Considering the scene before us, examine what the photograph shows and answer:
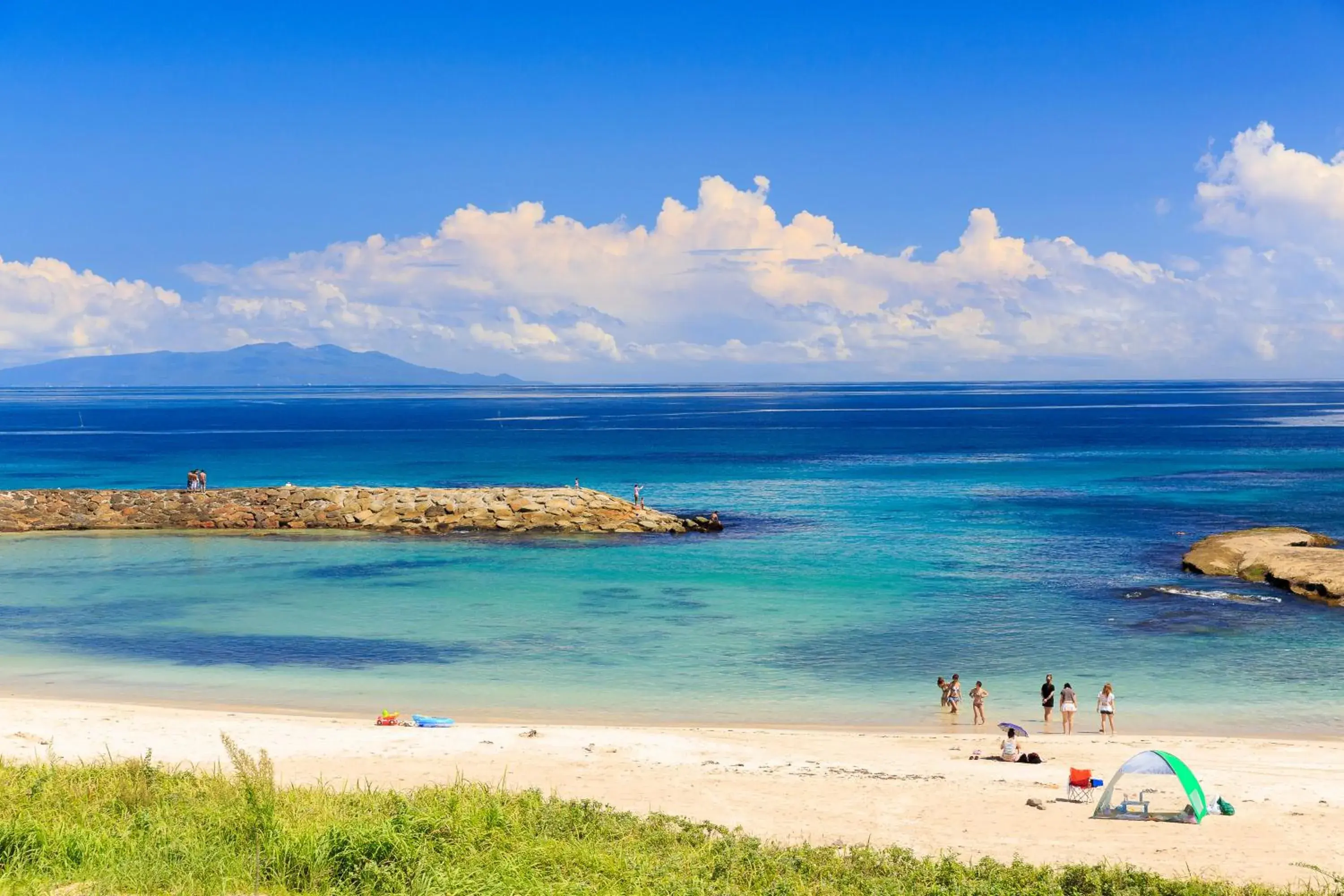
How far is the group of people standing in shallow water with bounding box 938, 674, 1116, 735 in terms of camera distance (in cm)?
2423

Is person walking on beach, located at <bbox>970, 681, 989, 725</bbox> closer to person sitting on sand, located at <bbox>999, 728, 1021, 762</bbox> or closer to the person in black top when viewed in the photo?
the person in black top

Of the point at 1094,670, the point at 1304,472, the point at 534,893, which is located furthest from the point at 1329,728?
the point at 1304,472

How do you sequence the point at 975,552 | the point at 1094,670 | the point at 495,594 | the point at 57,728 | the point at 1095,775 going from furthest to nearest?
the point at 975,552, the point at 495,594, the point at 1094,670, the point at 57,728, the point at 1095,775

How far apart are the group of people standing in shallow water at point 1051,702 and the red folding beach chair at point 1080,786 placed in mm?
5873

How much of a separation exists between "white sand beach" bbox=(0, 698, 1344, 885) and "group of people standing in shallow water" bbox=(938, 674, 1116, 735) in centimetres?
53

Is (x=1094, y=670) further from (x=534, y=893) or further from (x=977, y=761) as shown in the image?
(x=534, y=893)

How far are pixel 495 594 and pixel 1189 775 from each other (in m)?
26.5

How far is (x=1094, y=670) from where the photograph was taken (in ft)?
94.5

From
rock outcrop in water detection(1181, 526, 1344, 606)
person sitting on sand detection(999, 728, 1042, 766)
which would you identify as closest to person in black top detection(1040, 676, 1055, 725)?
person sitting on sand detection(999, 728, 1042, 766)

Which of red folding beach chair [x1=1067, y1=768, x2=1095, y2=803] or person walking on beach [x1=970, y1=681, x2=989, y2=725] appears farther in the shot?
person walking on beach [x1=970, y1=681, x2=989, y2=725]

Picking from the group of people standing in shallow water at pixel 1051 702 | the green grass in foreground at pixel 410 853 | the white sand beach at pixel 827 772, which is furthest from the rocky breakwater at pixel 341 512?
the green grass in foreground at pixel 410 853

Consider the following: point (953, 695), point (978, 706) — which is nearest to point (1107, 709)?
point (978, 706)

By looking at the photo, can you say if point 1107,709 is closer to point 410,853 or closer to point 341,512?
point 410,853

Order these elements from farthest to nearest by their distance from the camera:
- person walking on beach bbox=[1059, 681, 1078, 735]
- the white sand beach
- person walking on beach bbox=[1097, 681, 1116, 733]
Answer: person walking on beach bbox=[1059, 681, 1078, 735]
person walking on beach bbox=[1097, 681, 1116, 733]
the white sand beach
